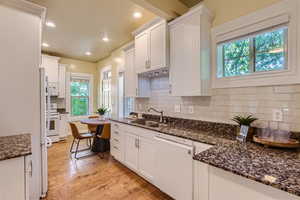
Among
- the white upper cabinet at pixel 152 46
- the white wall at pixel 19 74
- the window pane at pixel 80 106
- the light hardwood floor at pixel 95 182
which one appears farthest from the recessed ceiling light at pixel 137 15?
the window pane at pixel 80 106

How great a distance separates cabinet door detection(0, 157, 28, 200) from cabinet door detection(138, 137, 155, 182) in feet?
4.74

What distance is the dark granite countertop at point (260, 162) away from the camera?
77cm

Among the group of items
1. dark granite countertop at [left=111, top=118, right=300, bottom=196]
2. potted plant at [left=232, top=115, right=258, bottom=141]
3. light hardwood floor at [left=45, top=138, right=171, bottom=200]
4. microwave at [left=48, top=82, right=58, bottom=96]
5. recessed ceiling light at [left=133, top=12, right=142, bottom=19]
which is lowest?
light hardwood floor at [left=45, top=138, right=171, bottom=200]

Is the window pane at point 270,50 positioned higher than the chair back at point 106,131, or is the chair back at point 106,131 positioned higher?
the window pane at point 270,50

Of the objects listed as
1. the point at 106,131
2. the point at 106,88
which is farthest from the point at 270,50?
the point at 106,88

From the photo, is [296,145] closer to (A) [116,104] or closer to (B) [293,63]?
(B) [293,63]

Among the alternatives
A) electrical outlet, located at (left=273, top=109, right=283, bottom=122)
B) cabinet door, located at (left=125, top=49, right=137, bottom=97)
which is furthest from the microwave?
electrical outlet, located at (left=273, top=109, right=283, bottom=122)

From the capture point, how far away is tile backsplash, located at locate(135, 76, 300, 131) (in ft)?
4.68

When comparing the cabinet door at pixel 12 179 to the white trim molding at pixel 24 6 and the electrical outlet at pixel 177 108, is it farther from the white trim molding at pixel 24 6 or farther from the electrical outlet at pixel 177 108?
the electrical outlet at pixel 177 108

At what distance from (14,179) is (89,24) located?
9.66 feet

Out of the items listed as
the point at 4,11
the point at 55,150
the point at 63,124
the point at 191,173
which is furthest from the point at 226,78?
the point at 63,124

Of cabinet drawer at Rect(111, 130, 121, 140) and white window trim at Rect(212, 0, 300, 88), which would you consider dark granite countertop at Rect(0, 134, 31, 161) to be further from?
white window trim at Rect(212, 0, 300, 88)

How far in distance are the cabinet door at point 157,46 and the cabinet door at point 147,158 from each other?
4.04ft

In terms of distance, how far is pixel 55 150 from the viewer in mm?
3797
